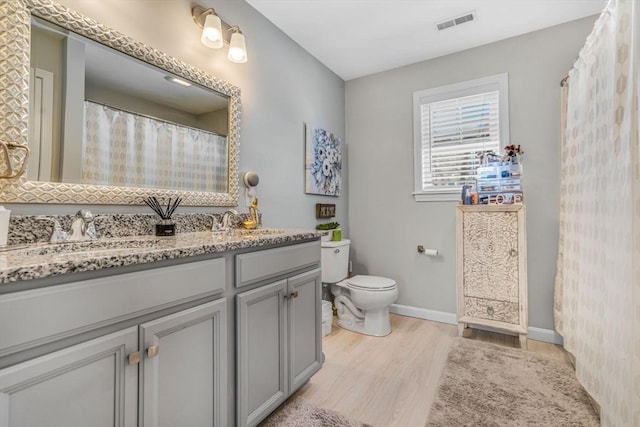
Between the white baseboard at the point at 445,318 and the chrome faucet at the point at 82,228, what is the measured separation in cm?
258

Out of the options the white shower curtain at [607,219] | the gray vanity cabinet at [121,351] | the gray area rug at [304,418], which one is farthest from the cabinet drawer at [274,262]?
the white shower curtain at [607,219]

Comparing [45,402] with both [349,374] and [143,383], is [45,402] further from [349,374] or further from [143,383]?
[349,374]

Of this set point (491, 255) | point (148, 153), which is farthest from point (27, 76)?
point (491, 255)

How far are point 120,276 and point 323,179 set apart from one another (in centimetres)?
210

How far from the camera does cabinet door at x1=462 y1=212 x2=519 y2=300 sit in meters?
2.25

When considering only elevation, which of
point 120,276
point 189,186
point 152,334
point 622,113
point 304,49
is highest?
point 304,49

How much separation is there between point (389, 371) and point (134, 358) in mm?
1560

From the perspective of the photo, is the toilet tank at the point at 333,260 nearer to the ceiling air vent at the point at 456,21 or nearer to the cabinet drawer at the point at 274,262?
the cabinet drawer at the point at 274,262

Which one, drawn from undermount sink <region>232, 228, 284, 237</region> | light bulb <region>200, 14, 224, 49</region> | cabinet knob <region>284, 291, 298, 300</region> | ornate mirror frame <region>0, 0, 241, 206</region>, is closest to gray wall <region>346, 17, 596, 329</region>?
undermount sink <region>232, 228, 284, 237</region>

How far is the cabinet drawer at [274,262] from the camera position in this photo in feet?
4.17

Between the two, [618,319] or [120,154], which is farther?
[120,154]

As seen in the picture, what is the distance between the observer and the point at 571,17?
2260 millimetres

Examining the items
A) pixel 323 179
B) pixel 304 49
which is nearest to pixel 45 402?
pixel 323 179

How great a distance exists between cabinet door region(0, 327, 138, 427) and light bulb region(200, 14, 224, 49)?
152 centimetres
